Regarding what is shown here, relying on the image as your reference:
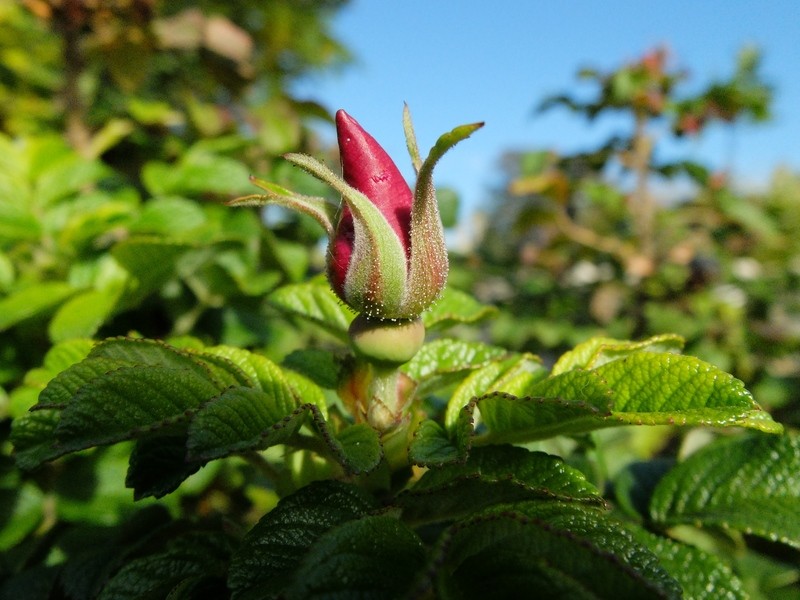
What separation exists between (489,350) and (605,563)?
0.47m

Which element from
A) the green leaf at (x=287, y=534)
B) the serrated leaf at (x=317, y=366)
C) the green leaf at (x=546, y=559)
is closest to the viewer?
the green leaf at (x=546, y=559)

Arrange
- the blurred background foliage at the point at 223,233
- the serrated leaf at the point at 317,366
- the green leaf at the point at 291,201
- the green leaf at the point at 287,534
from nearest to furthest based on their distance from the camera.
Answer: the green leaf at the point at 287,534 < the green leaf at the point at 291,201 < the serrated leaf at the point at 317,366 < the blurred background foliage at the point at 223,233

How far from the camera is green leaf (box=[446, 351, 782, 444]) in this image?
2.06ft

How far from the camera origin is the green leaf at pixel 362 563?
54 centimetres

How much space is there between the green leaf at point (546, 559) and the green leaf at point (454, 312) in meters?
0.39

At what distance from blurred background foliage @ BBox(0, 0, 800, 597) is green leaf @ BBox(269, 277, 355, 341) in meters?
0.19

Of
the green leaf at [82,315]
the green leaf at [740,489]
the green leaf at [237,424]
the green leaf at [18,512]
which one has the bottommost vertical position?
the green leaf at [18,512]

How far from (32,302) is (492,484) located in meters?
0.97

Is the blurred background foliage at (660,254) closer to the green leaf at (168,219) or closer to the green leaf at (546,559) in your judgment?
the green leaf at (168,219)

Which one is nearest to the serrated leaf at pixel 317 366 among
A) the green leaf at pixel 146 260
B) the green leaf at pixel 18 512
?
the green leaf at pixel 146 260

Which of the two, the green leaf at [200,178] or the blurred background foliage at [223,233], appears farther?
the green leaf at [200,178]

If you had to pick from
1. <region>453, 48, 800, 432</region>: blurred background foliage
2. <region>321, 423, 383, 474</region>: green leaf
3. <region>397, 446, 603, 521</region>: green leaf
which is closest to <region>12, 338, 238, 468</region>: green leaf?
<region>321, 423, 383, 474</region>: green leaf

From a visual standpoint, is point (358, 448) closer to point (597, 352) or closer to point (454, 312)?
point (597, 352)

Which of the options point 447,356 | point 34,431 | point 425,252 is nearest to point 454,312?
point 447,356
